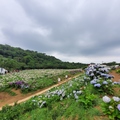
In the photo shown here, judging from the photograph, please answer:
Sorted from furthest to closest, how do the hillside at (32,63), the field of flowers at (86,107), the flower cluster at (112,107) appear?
the hillside at (32,63) → the field of flowers at (86,107) → the flower cluster at (112,107)

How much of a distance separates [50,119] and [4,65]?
33.0 m

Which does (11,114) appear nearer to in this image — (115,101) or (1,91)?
(115,101)

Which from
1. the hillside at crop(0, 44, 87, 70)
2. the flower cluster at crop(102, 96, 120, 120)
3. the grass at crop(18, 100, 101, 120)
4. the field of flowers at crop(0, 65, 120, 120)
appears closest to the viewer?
the flower cluster at crop(102, 96, 120, 120)

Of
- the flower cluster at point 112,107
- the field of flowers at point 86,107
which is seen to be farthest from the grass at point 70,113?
the flower cluster at point 112,107

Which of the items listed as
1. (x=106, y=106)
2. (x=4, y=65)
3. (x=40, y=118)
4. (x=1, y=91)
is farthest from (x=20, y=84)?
(x=4, y=65)

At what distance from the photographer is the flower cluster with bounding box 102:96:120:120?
101 inches

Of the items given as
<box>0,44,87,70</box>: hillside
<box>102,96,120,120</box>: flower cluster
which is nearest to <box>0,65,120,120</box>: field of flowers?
<box>102,96,120,120</box>: flower cluster

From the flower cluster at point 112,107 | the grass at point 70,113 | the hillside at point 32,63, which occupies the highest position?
the hillside at point 32,63

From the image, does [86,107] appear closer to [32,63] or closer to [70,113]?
[70,113]

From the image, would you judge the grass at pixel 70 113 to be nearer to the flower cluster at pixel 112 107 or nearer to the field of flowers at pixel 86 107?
the field of flowers at pixel 86 107

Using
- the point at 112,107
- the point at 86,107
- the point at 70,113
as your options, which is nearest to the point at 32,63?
the point at 70,113

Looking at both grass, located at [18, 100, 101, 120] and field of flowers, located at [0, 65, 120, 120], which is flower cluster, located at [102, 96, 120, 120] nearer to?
field of flowers, located at [0, 65, 120, 120]

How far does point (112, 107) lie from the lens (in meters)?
2.62

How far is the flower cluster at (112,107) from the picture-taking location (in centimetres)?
256
